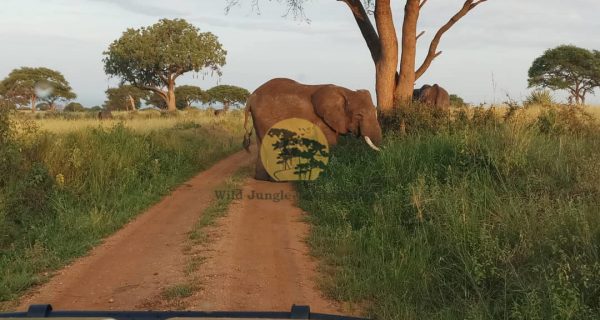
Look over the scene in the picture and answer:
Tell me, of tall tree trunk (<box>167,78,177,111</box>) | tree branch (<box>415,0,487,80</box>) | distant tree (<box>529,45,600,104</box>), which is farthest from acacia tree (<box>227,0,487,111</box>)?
tall tree trunk (<box>167,78,177,111</box>)

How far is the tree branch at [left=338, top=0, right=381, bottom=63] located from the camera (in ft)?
39.5

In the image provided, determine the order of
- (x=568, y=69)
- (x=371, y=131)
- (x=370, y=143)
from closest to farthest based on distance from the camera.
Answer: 1. (x=370, y=143)
2. (x=371, y=131)
3. (x=568, y=69)

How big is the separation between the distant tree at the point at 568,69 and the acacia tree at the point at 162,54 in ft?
74.9

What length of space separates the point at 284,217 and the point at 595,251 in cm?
439

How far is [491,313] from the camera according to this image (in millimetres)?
3725

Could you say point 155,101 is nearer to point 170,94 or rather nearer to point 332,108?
point 170,94

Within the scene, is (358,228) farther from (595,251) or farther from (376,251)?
(595,251)

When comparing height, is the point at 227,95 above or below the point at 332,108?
above

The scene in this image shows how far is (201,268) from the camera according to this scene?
5.08 m

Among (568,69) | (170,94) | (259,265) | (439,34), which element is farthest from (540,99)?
(170,94)

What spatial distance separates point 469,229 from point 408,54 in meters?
7.70

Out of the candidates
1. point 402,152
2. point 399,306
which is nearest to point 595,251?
point 399,306

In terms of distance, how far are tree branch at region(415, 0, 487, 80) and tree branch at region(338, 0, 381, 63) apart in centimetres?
118

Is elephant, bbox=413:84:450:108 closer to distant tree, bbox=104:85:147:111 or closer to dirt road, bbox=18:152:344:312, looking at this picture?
dirt road, bbox=18:152:344:312
